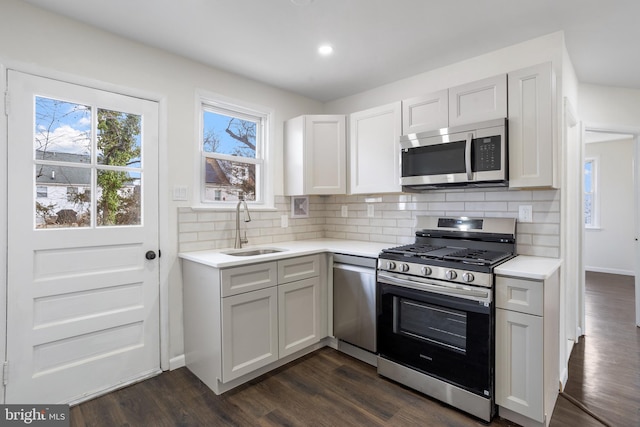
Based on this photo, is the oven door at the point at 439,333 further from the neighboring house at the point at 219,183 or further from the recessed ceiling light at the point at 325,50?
the recessed ceiling light at the point at 325,50

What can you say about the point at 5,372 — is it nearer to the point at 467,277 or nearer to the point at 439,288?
the point at 439,288

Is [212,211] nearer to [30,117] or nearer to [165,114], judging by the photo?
[165,114]

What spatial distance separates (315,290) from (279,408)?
0.93m

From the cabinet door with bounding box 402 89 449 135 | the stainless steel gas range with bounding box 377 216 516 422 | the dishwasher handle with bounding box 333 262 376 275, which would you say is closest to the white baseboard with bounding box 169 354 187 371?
the dishwasher handle with bounding box 333 262 376 275

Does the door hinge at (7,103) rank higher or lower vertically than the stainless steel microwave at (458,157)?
higher

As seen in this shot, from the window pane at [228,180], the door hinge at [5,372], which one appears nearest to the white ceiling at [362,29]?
the window pane at [228,180]

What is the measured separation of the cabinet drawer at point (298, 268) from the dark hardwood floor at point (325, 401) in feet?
2.29

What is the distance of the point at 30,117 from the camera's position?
192cm

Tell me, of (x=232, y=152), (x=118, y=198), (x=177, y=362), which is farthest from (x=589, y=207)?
(x=118, y=198)

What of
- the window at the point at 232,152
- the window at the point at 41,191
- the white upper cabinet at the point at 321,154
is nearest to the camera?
the window at the point at 41,191

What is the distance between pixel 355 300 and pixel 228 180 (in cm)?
155

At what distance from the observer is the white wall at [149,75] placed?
1893mm

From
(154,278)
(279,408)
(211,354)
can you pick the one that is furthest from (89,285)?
(279,408)

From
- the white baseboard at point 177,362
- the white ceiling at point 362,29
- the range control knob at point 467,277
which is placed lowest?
the white baseboard at point 177,362
